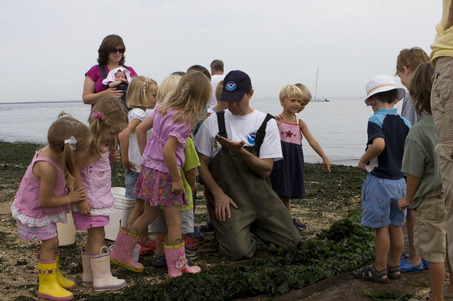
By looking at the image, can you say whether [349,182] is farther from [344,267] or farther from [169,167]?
[169,167]

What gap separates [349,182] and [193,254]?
4.93 m

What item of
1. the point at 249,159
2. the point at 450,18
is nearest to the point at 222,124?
the point at 249,159

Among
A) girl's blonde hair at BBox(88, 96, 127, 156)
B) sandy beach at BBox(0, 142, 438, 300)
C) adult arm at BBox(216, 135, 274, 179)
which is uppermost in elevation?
girl's blonde hair at BBox(88, 96, 127, 156)

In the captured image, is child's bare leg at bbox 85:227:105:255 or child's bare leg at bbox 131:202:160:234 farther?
child's bare leg at bbox 131:202:160:234

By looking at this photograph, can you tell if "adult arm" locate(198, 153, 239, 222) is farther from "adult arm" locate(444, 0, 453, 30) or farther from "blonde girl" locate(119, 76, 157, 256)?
"adult arm" locate(444, 0, 453, 30)

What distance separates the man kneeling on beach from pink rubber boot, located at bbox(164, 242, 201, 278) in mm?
626

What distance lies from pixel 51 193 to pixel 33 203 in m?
0.20

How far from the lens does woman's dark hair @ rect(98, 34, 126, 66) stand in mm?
5293

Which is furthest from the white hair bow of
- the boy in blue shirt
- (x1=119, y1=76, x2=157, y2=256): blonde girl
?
the boy in blue shirt

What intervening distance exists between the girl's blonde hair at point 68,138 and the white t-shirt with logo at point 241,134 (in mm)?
1449

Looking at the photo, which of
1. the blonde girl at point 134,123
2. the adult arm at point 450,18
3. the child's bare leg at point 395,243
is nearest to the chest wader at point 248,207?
the blonde girl at point 134,123

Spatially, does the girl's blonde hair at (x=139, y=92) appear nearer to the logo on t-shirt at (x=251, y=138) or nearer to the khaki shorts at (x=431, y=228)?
the logo on t-shirt at (x=251, y=138)

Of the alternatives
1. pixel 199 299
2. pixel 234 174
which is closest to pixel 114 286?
pixel 199 299

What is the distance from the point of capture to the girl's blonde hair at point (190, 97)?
160 inches
